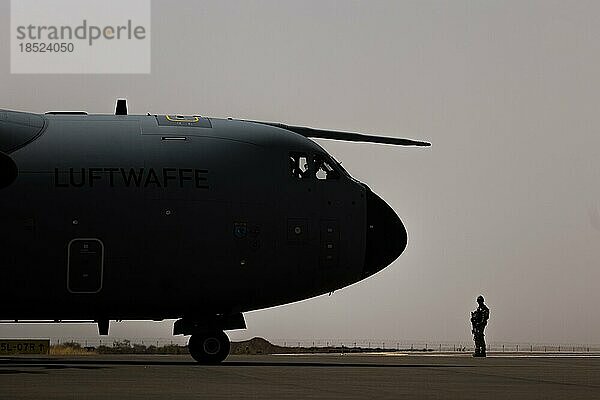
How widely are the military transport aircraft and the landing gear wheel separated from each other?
0.03 m

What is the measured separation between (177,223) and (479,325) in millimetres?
15908

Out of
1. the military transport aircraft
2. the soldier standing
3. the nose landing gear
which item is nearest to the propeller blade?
the military transport aircraft

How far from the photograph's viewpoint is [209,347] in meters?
28.3

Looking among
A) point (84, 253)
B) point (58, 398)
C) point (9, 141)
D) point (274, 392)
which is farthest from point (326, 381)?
point (9, 141)

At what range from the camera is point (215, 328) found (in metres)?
28.7

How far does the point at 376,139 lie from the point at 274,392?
1674 centimetres

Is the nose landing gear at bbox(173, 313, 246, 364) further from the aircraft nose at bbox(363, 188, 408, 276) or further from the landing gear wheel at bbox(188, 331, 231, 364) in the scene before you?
the aircraft nose at bbox(363, 188, 408, 276)

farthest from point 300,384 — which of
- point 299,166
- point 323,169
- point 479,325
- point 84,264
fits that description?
point 479,325

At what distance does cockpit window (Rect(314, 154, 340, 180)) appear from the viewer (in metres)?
29.4

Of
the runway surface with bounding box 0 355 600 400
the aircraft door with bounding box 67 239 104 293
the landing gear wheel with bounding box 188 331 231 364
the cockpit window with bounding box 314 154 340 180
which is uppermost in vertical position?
the cockpit window with bounding box 314 154 340 180

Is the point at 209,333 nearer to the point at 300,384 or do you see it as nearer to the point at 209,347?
the point at 209,347

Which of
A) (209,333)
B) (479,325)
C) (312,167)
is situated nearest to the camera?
(209,333)

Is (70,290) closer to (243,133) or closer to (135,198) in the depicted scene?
(135,198)

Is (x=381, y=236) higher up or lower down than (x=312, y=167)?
lower down
